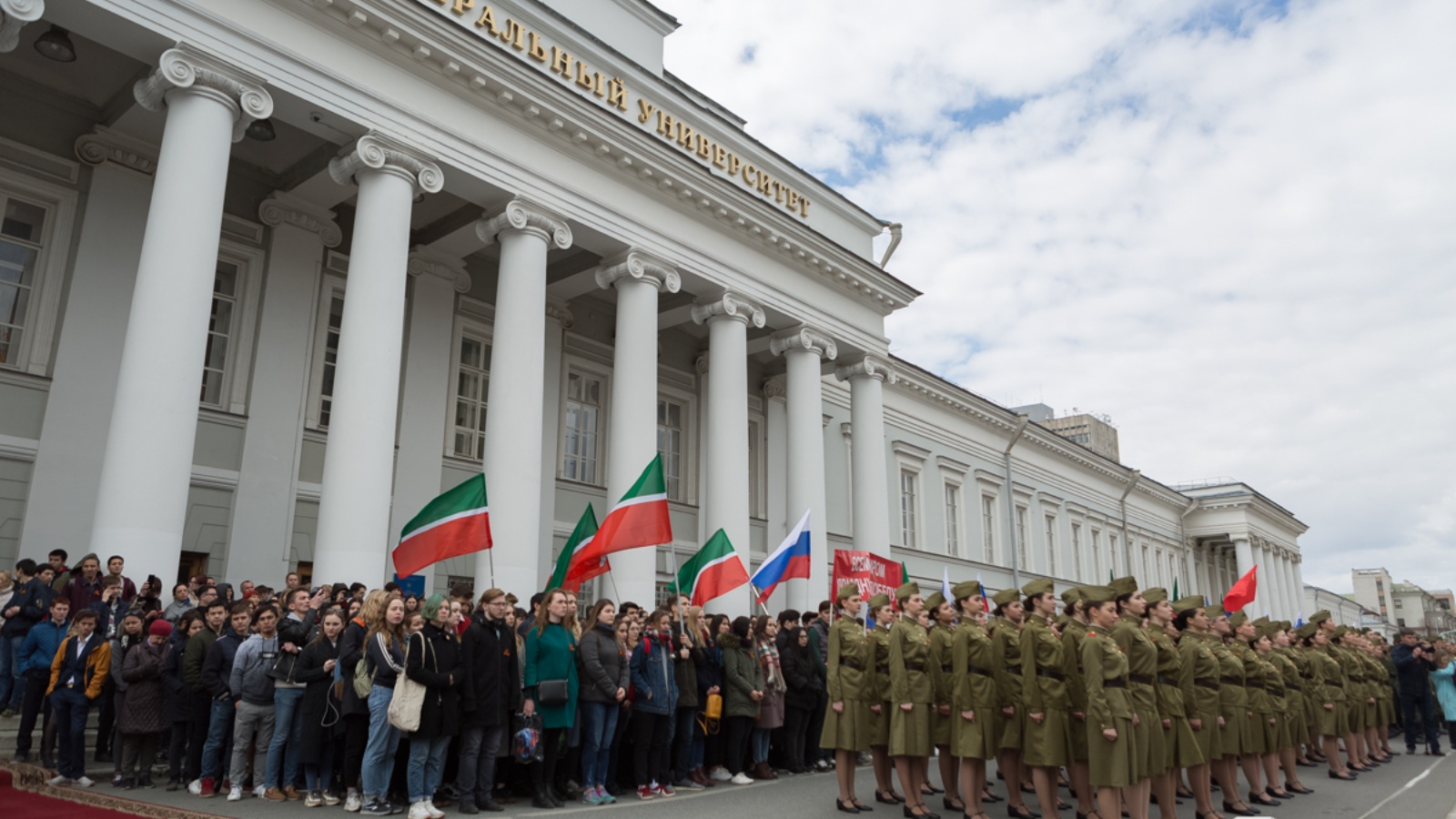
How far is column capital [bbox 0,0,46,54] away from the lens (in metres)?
9.30

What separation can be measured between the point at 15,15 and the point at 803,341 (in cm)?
1274

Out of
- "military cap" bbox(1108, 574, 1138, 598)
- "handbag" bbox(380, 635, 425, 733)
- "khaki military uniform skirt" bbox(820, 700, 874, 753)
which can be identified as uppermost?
"military cap" bbox(1108, 574, 1138, 598)

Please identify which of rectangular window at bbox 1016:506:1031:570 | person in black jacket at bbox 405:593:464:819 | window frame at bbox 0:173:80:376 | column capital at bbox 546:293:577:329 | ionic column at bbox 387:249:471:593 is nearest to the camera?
person in black jacket at bbox 405:593:464:819

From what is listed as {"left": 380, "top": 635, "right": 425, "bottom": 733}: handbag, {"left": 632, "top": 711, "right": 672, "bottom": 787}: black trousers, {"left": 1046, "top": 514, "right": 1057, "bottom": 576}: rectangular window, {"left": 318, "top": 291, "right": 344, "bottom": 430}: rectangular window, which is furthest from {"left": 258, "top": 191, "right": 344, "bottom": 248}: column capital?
{"left": 1046, "top": 514, "right": 1057, "bottom": 576}: rectangular window

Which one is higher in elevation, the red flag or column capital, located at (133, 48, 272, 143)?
column capital, located at (133, 48, 272, 143)

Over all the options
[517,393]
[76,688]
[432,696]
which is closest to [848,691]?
[432,696]

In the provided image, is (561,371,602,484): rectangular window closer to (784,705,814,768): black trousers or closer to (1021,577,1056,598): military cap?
(784,705,814,768): black trousers

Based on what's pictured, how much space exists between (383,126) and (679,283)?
5.58 m

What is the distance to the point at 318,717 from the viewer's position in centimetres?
750

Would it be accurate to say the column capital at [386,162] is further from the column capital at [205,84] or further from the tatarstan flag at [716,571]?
the tatarstan flag at [716,571]

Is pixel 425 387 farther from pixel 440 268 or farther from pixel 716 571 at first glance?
pixel 716 571

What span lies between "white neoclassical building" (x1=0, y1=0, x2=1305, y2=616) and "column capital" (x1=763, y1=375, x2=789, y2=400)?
176 centimetres

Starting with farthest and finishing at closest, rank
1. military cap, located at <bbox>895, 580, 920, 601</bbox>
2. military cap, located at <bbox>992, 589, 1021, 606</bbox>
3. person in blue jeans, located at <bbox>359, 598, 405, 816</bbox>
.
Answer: military cap, located at <bbox>895, 580, 920, 601</bbox>
military cap, located at <bbox>992, 589, 1021, 606</bbox>
person in blue jeans, located at <bbox>359, 598, 405, 816</bbox>

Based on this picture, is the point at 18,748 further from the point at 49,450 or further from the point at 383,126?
the point at 383,126
